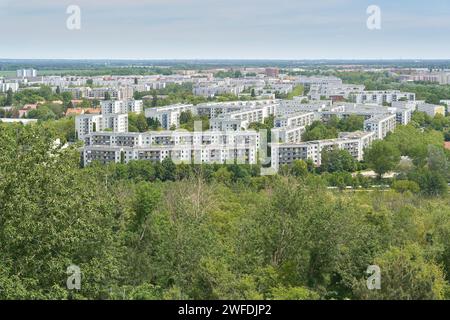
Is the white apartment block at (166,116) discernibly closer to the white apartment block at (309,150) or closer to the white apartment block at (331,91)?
the white apartment block at (309,150)

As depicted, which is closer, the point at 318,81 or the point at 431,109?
the point at 431,109

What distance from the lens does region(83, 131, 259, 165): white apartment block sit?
13.7 m

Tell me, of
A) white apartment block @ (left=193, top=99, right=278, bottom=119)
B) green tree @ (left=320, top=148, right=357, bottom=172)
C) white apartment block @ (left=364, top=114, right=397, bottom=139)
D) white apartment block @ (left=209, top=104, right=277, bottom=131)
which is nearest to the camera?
green tree @ (left=320, top=148, right=357, bottom=172)

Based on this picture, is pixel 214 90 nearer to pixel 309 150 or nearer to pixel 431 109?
pixel 431 109

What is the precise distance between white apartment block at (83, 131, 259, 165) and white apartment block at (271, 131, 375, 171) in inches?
19.0

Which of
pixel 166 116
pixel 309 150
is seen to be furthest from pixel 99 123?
pixel 309 150

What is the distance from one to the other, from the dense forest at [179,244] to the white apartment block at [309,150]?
7.79 m

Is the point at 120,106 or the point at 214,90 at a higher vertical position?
the point at 214,90

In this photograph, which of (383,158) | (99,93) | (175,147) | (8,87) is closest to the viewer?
(383,158)

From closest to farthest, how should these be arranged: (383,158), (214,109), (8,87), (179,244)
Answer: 1. (179,244)
2. (383,158)
3. (214,109)
4. (8,87)

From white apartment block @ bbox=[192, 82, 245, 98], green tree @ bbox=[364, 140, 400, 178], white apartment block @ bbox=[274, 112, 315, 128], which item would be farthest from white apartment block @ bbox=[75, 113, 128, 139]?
white apartment block @ bbox=[192, 82, 245, 98]

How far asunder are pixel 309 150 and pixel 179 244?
1027cm

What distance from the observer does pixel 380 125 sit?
1798 cm

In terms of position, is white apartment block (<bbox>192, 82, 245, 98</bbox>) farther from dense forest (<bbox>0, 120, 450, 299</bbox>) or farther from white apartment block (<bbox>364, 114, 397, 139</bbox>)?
dense forest (<bbox>0, 120, 450, 299</bbox>)
